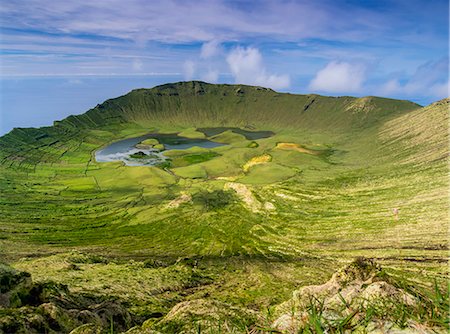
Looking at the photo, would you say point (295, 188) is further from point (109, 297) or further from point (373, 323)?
point (373, 323)

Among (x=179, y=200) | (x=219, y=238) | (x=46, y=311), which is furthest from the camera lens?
(x=179, y=200)

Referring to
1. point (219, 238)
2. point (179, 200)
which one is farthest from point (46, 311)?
point (179, 200)

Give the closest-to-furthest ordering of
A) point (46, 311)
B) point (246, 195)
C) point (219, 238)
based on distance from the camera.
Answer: point (46, 311) < point (219, 238) < point (246, 195)

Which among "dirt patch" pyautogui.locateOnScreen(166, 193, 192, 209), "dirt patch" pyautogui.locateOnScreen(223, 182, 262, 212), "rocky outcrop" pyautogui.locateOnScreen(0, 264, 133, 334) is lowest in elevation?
"rocky outcrop" pyautogui.locateOnScreen(0, 264, 133, 334)

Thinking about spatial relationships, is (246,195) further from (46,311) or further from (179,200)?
(46,311)

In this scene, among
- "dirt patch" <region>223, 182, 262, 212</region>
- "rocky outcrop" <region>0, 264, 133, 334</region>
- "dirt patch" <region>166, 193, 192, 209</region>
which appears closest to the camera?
"rocky outcrop" <region>0, 264, 133, 334</region>

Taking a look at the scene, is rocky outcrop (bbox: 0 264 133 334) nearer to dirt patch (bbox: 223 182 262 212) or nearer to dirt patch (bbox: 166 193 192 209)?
dirt patch (bbox: 166 193 192 209)

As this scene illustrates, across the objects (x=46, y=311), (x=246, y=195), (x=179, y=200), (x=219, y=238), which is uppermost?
(x=246, y=195)

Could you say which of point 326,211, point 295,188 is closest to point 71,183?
point 295,188

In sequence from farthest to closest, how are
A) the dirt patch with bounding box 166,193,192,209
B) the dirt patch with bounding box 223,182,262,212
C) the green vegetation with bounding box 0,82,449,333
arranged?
the dirt patch with bounding box 166,193,192,209, the dirt patch with bounding box 223,182,262,212, the green vegetation with bounding box 0,82,449,333

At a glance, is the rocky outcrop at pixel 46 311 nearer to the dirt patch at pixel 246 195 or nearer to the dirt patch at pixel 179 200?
the dirt patch at pixel 179 200

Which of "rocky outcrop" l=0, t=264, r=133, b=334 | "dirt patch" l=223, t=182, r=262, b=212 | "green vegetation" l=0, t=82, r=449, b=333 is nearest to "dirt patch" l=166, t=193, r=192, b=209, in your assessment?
"green vegetation" l=0, t=82, r=449, b=333
